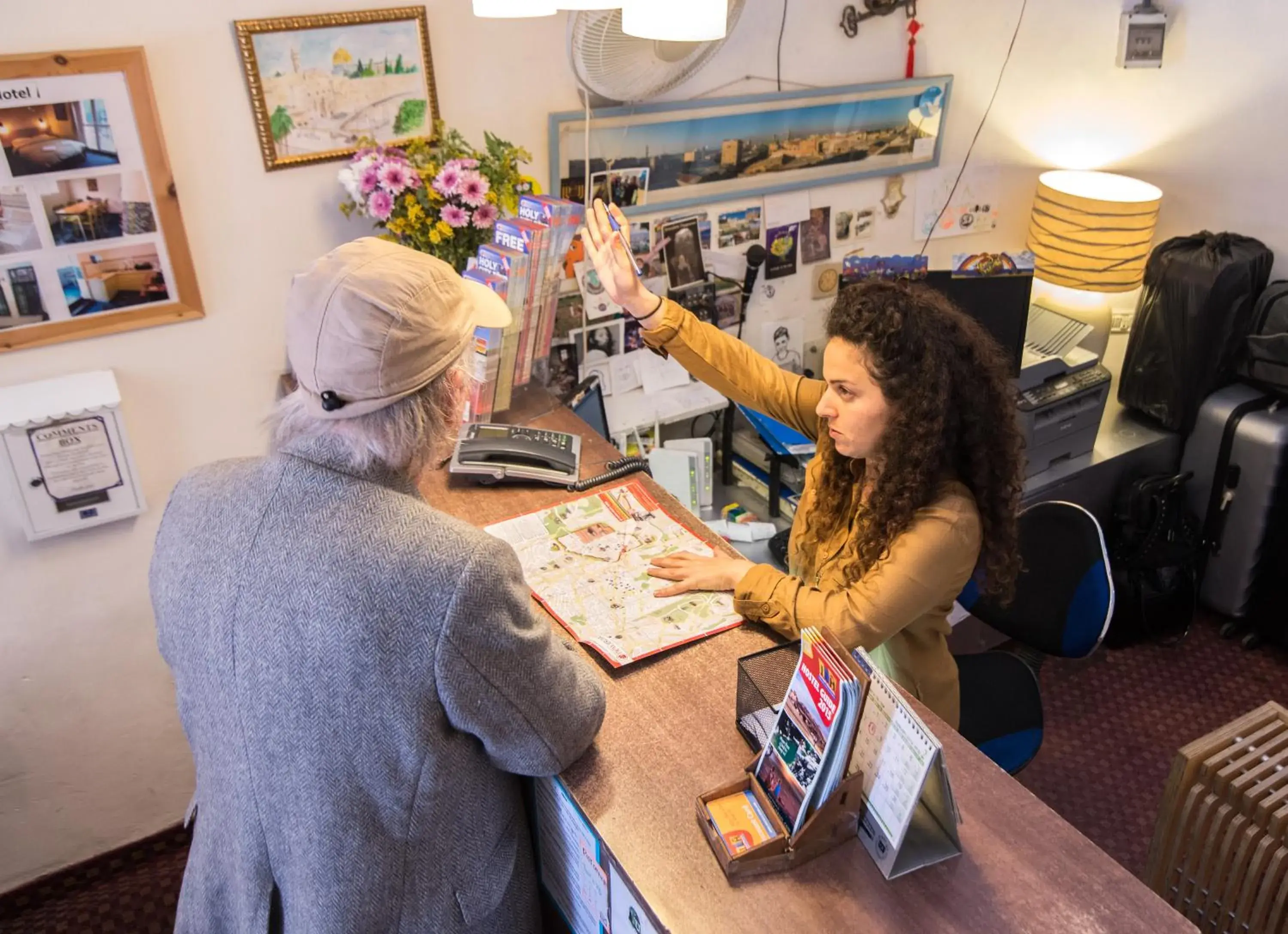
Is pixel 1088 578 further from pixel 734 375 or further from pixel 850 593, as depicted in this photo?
pixel 734 375

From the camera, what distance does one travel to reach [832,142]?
8.97 ft

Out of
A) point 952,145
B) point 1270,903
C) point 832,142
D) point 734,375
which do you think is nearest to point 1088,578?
point 1270,903

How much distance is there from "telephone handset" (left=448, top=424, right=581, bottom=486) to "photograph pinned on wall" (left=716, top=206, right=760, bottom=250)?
1.00 metres

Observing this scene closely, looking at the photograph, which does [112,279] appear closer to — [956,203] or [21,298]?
[21,298]

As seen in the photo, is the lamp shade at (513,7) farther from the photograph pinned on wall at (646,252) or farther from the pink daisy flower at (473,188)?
the photograph pinned on wall at (646,252)

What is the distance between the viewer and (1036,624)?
77.3 inches

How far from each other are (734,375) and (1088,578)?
776 mm

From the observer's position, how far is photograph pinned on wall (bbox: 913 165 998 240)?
3021mm

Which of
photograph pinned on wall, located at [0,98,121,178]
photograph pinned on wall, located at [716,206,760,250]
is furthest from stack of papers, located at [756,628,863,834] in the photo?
photograph pinned on wall, located at [716,206,760,250]

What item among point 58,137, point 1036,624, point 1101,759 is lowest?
point 1101,759

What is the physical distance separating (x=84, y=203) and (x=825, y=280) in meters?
1.91

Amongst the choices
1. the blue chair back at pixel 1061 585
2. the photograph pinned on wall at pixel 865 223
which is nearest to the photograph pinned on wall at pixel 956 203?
the photograph pinned on wall at pixel 865 223

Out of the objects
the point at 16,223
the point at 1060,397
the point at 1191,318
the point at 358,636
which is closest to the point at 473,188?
the point at 16,223

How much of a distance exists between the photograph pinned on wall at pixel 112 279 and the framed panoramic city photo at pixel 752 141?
0.91 m
